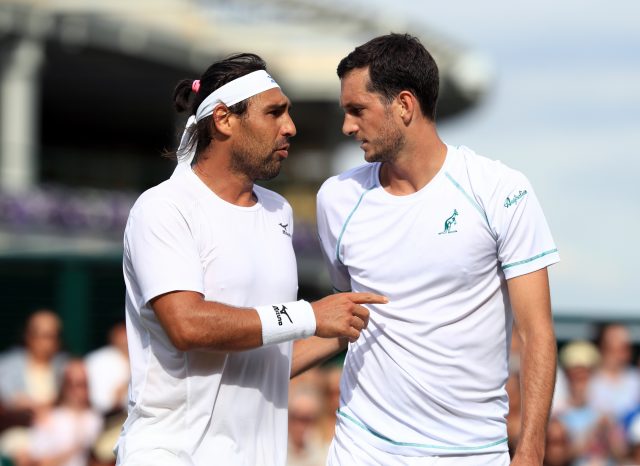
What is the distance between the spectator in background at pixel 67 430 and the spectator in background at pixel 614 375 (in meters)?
3.69

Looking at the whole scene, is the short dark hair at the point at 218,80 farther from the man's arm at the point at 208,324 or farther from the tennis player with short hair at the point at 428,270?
the man's arm at the point at 208,324

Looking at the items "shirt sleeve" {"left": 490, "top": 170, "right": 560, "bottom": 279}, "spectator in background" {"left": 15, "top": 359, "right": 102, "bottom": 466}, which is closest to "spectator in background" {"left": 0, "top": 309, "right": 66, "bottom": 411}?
"spectator in background" {"left": 15, "top": 359, "right": 102, "bottom": 466}

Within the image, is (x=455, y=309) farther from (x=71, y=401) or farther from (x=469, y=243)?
(x=71, y=401)

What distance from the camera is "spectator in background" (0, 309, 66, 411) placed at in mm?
9453

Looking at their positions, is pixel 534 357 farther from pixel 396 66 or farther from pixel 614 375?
pixel 614 375

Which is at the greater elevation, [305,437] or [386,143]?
[386,143]

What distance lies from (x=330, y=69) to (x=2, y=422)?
26.2 metres

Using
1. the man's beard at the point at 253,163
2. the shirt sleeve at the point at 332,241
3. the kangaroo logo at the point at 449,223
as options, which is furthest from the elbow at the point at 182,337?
the kangaroo logo at the point at 449,223

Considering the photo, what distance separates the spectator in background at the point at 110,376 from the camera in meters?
9.47

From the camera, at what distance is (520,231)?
15.6 feet

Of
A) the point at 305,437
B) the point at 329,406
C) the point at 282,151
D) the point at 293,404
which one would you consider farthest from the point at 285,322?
the point at 329,406

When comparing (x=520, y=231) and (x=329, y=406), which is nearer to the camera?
(x=520, y=231)

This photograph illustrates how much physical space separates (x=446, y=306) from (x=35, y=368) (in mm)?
5452

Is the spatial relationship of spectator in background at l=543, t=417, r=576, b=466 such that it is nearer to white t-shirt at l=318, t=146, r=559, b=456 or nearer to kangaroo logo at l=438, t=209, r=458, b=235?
white t-shirt at l=318, t=146, r=559, b=456
